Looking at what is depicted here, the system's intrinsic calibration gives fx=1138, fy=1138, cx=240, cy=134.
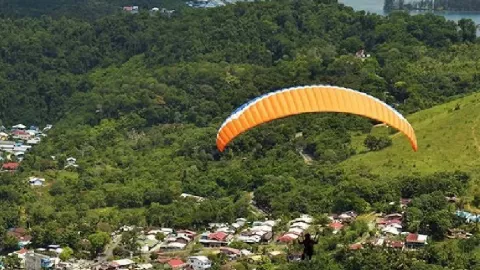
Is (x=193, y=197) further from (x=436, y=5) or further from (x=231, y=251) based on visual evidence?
(x=436, y=5)

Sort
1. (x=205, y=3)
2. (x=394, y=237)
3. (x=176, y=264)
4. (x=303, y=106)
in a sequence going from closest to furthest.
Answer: (x=303, y=106) < (x=394, y=237) < (x=176, y=264) < (x=205, y=3)

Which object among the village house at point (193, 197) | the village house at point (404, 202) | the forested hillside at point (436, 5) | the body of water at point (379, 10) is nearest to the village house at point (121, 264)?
the village house at point (193, 197)

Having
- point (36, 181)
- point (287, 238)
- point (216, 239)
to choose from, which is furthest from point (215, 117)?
point (287, 238)

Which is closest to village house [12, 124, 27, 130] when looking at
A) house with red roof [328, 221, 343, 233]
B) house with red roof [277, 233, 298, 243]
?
house with red roof [277, 233, 298, 243]

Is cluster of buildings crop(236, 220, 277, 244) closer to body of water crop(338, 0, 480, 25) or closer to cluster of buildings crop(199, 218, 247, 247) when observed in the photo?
cluster of buildings crop(199, 218, 247, 247)

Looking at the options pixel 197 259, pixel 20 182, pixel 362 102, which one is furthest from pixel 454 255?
pixel 20 182
